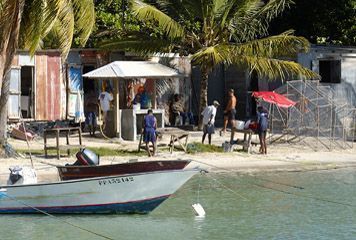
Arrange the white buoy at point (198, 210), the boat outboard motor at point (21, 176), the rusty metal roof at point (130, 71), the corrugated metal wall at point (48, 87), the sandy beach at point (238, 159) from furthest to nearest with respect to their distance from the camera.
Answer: the corrugated metal wall at point (48, 87) < the rusty metal roof at point (130, 71) < the sandy beach at point (238, 159) < the boat outboard motor at point (21, 176) < the white buoy at point (198, 210)

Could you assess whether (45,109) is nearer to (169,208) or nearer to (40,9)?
(40,9)

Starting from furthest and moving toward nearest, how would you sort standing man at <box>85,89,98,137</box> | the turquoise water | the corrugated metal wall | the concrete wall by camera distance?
the concrete wall
standing man at <box>85,89,98,137</box>
the corrugated metal wall
the turquoise water

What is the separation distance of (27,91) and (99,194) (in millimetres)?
14388

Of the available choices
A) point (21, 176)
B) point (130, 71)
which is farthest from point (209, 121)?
point (21, 176)

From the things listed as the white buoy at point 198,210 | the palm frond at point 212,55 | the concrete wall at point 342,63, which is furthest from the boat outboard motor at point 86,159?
the concrete wall at point 342,63

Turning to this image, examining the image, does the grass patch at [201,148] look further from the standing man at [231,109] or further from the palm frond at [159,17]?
the palm frond at [159,17]

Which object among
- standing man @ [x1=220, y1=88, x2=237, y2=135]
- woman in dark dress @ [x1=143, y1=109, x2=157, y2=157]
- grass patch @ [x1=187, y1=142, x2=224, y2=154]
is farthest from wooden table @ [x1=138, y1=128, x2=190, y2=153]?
standing man @ [x1=220, y1=88, x2=237, y2=135]

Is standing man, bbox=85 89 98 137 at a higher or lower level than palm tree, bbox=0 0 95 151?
lower

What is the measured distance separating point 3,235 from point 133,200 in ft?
10.1

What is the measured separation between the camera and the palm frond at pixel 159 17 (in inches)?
1202

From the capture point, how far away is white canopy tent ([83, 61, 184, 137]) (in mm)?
28844

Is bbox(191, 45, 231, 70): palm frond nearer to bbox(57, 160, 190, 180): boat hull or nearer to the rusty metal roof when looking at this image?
the rusty metal roof

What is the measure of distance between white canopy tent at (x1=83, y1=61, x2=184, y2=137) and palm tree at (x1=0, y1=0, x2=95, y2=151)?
465 centimetres

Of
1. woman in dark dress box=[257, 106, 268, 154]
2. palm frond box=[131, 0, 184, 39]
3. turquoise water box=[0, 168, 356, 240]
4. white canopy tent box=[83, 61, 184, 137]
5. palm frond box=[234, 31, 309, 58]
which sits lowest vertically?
turquoise water box=[0, 168, 356, 240]
